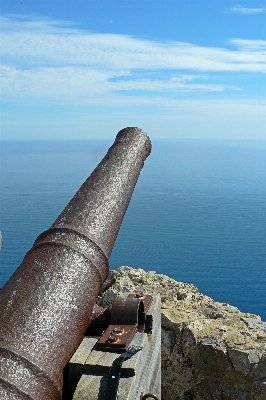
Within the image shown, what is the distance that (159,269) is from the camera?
153 feet

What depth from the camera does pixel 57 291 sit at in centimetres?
350

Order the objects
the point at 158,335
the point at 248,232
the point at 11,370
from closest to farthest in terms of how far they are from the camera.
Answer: the point at 11,370
the point at 158,335
the point at 248,232

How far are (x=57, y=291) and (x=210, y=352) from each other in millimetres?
2309

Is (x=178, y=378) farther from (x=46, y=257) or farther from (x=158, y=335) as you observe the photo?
(x=46, y=257)

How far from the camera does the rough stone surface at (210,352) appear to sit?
16.7ft

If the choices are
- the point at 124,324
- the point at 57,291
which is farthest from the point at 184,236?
the point at 57,291

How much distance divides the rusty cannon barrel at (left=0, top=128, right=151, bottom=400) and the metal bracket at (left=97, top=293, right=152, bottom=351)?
0.19 m

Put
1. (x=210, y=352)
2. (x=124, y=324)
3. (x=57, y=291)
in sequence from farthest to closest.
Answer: (x=210, y=352) < (x=124, y=324) < (x=57, y=291)

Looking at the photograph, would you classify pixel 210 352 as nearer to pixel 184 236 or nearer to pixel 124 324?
pixel 124 324

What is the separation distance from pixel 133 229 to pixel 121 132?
58.7 meters

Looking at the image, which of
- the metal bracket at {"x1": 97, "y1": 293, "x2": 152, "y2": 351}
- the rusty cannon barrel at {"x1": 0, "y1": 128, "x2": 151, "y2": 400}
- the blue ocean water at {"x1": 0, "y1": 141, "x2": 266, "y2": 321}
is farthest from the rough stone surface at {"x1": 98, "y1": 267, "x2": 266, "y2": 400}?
the blue ocean water at {"x1": 0, "y1": 141, "x2": 266, "y2": 321}

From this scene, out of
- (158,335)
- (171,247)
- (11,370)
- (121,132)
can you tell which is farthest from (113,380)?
(171,247)

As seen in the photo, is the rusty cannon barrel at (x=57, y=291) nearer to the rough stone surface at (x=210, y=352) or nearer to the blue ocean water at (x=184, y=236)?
the rough stone surface at (x=210, y=352)

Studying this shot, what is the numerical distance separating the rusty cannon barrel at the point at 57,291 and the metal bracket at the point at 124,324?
0.61 feet
